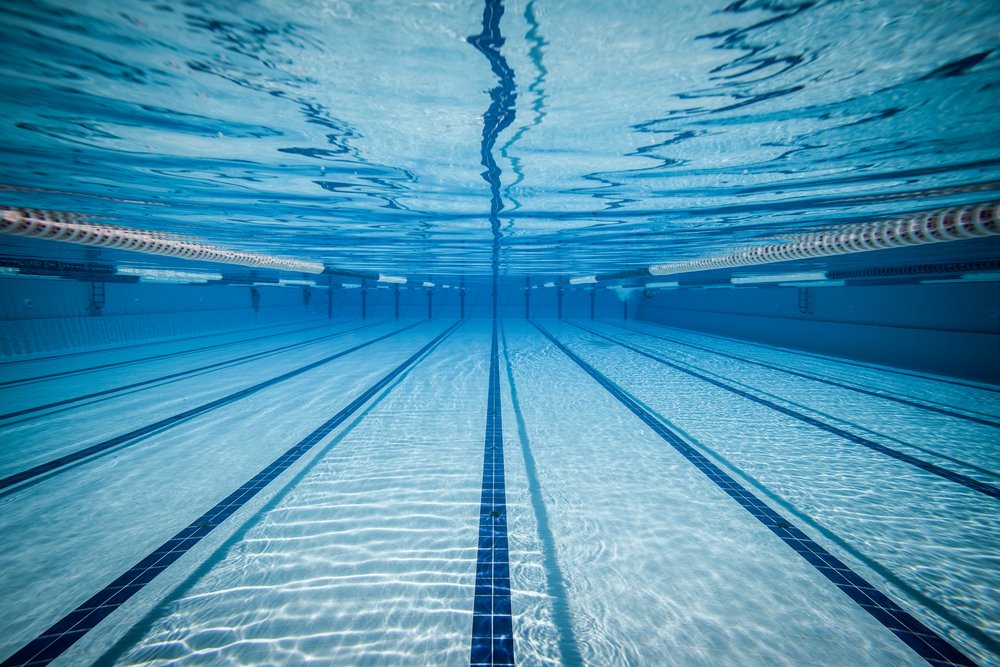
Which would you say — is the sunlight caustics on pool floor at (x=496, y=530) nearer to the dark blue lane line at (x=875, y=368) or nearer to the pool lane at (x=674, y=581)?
the pool lane at (x=674, y=581)

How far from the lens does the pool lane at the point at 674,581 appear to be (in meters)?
1.94

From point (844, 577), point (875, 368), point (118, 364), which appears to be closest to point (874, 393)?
point (875, 368)

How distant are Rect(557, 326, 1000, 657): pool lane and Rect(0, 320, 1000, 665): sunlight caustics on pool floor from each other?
2 cm

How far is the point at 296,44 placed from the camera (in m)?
1.98

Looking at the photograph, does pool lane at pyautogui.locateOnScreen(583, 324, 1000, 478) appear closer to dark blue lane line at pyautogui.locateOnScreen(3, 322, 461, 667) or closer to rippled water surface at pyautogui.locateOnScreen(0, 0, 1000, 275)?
rippled water surface at pyautogui.locateOnScreen(0, 0, 1000, 275)

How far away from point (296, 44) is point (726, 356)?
11450 mm

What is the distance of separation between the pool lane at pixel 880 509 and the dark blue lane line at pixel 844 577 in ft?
0.30

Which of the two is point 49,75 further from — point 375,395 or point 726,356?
point 726,356

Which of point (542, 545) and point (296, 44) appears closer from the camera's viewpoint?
point (296, 44)

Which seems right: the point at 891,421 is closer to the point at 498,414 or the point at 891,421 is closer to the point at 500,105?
the point at 498,414

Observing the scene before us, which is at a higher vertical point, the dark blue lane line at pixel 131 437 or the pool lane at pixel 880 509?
the dark blue lane line at pixel 131 437

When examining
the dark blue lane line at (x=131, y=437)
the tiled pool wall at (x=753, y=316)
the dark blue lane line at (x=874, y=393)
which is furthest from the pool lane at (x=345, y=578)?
the tiled pool wall at (x=753, y=316)

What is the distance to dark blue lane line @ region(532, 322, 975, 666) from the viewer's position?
1948 mm

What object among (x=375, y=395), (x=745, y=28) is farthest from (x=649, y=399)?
(x=745, y=28)
